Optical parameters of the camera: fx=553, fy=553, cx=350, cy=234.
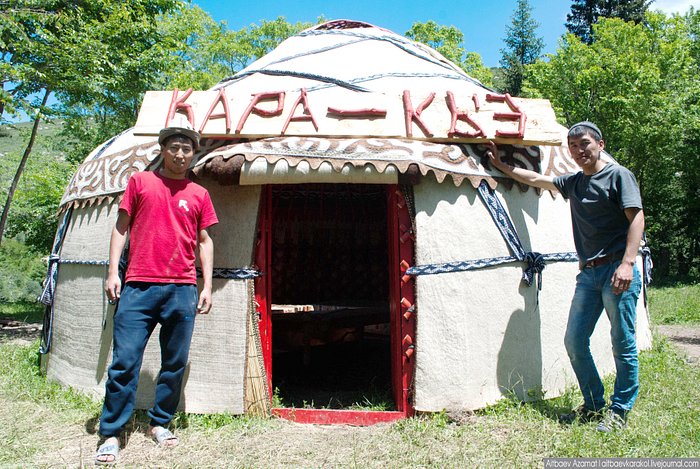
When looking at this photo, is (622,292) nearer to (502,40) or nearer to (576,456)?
(576,456)

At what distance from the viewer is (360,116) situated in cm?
344

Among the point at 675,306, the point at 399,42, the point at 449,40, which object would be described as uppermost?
the point at 449,40

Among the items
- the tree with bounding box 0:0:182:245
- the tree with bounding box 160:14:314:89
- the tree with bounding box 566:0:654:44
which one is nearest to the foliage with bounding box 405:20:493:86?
the tree with bounding box 566:0:654:44

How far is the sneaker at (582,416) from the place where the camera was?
300 centimetres

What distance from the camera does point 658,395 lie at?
3467 millimetres

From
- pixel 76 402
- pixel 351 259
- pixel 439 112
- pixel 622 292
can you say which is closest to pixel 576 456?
pixel 622 292

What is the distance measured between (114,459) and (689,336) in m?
6.72

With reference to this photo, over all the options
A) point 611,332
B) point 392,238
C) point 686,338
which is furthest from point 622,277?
point 686,338

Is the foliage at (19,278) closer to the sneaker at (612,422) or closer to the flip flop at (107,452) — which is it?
the flip flop at (107,452)

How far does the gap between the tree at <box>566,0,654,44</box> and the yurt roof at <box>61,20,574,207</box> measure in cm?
1857

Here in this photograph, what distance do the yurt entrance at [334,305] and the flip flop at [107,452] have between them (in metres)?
0.96

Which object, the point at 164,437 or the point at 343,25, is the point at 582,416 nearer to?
the point at 164,437

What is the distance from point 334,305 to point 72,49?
4486 mm

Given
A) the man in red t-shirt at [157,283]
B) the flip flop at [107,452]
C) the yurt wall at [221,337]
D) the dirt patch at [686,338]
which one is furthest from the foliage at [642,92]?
the flip flop at [107,452]
